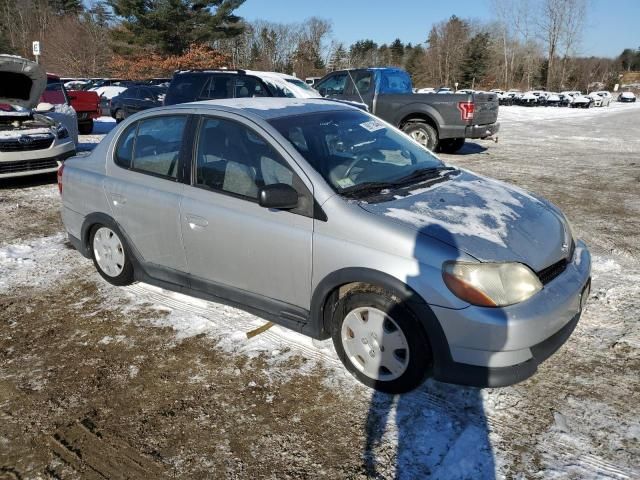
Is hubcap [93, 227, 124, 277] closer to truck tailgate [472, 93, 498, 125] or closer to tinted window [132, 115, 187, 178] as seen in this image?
tinted window [132, 115, 187, 178]

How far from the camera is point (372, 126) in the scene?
4.06 meters

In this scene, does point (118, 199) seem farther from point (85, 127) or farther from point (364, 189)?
point (85, 127)

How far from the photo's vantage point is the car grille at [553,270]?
2826 mm

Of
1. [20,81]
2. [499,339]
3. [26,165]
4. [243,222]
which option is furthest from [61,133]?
[499,339]

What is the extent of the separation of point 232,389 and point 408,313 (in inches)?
45.0

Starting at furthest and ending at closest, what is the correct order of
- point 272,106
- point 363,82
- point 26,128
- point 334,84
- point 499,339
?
point 334,84 → point 363,82 → point 26,128 → point 272,106 → point 499,339

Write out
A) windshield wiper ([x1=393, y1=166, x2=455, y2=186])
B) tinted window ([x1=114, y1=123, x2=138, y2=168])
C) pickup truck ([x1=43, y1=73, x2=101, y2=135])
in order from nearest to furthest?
1. windshield wiper ([x1=393, y1=166, x2=455, y2=186])
2. tinted window ([x1=114, y1=123, x2=138, y2=168])
3. pickup truck ([x1=43, y1=73, x2=101, y2=135])

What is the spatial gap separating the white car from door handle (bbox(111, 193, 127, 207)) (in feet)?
15.1

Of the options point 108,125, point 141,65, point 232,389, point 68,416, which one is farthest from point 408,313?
point 141,65

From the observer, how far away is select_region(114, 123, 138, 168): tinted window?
13.5 ft

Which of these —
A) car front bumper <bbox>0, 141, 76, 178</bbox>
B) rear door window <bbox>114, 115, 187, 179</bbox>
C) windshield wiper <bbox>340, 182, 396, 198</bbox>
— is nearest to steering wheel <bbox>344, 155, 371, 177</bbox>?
windshield wiper <bbox>340, 182, 396, 198</bbox>

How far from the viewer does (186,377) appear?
318cm

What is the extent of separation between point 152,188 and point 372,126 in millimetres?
1743

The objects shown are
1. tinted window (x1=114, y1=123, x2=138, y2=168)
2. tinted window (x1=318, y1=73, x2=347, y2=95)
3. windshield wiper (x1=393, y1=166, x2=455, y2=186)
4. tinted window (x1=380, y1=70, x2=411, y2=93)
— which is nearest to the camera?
windshield wiper (x1=393, y1=166, x2=455, y2=186)
